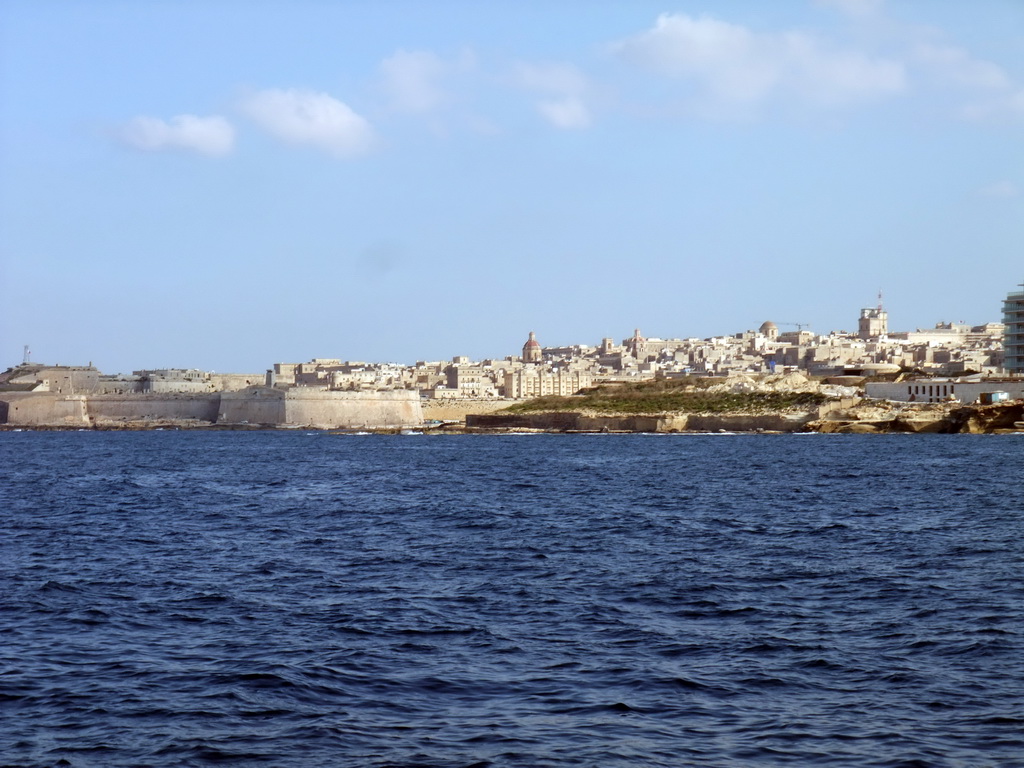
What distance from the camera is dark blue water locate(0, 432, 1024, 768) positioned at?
7.79 m

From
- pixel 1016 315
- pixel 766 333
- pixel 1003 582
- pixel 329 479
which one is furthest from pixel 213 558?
pixel 766 333

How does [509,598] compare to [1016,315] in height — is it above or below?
below

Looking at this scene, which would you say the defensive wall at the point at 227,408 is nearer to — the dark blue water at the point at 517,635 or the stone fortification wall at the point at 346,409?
the stone fortification wall at the point at 346,409

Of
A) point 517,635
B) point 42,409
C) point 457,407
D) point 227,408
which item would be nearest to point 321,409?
point 227,408

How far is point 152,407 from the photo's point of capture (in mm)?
100938

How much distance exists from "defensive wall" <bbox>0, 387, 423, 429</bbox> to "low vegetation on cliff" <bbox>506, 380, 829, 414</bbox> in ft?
52.0

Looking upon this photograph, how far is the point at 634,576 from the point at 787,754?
6506mm

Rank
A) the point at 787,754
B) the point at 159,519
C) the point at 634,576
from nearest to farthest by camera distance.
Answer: the point at 787,754, the point at 634,576, the point at 159,519

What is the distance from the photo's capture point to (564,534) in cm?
1858

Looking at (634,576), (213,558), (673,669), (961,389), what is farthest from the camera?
(961,389)

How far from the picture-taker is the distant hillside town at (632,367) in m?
100

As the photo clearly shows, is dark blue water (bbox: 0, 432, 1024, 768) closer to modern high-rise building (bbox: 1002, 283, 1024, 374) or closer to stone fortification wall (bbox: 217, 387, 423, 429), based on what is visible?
modern high-rise building (bbox: 1002, 283, 1024, 374)

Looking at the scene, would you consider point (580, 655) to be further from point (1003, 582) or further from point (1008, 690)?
point (1003, 582)

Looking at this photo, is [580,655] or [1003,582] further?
[1003,582]
